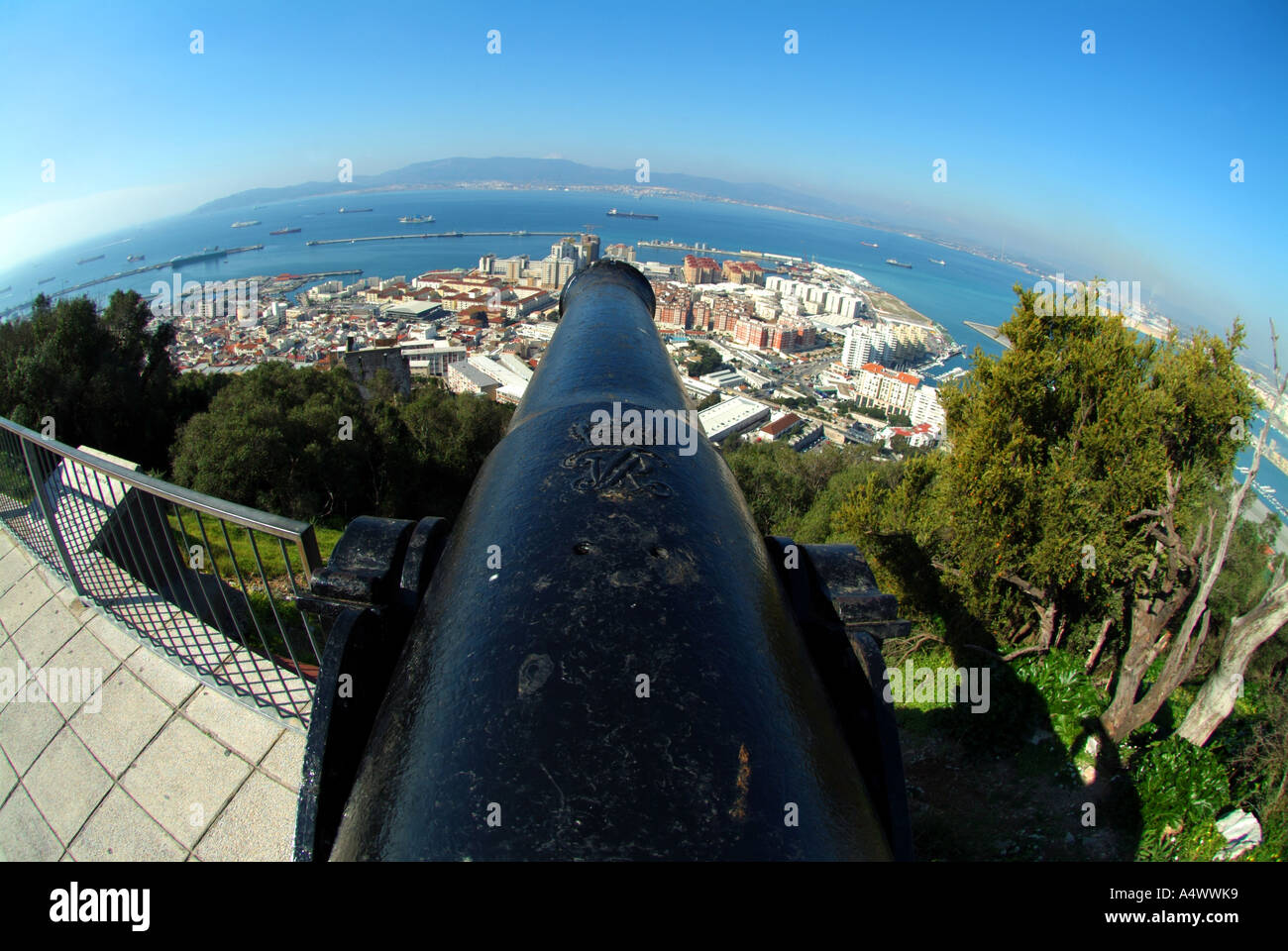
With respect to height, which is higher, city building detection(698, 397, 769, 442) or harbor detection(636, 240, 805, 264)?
harbor detection(636, 240, 805, 264)

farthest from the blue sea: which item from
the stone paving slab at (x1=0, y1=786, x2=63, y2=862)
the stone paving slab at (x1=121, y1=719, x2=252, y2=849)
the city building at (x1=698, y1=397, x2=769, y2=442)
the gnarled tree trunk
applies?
the stone paving slab at (x1=0, y1=786, x2=63, y2=862)

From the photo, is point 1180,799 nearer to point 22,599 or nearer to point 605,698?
point 605,698

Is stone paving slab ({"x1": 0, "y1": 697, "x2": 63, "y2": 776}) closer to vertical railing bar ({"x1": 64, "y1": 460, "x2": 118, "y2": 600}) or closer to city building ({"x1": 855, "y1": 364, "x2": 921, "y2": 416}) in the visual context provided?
vertical railing bar ({"x1": 64, "y1": 460, "x2": 118, "y2": 600})

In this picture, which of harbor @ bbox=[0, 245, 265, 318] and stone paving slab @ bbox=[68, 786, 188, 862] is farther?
harbor @ bbox=[0, 245, 265, 318]

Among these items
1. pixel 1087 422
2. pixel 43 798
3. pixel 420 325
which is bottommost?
pixel 43 798
